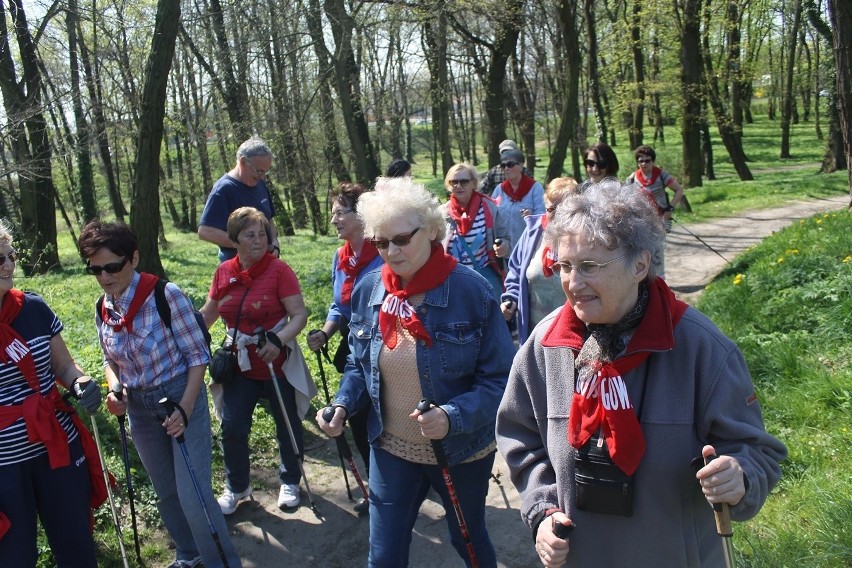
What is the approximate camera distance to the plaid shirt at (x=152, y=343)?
3.79 meters

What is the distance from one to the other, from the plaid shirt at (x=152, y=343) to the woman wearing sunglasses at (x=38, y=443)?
0.78 ft

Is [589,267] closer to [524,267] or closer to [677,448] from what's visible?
[677,448]

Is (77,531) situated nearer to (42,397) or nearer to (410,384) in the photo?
(42,397)

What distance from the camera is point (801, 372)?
17.2 feet

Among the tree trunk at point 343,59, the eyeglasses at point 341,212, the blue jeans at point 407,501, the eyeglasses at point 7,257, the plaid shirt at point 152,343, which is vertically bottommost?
the blue jeans at point 407,501

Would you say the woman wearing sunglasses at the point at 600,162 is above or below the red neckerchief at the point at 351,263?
above

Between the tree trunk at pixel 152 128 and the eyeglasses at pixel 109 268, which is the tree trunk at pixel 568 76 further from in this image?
the eyeglasses at pixel 109 268

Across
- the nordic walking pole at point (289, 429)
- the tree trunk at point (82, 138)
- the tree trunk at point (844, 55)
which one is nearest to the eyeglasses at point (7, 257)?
the nordic walking pole at point (289, 429)

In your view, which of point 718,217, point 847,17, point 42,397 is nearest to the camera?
point 42,397

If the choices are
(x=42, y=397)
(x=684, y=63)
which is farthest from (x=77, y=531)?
(x=684, y=63)

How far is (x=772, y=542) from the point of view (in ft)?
11.4

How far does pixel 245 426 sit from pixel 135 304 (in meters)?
1.47

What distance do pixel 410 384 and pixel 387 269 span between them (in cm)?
54

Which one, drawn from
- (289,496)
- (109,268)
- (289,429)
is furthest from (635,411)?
(289,496)
